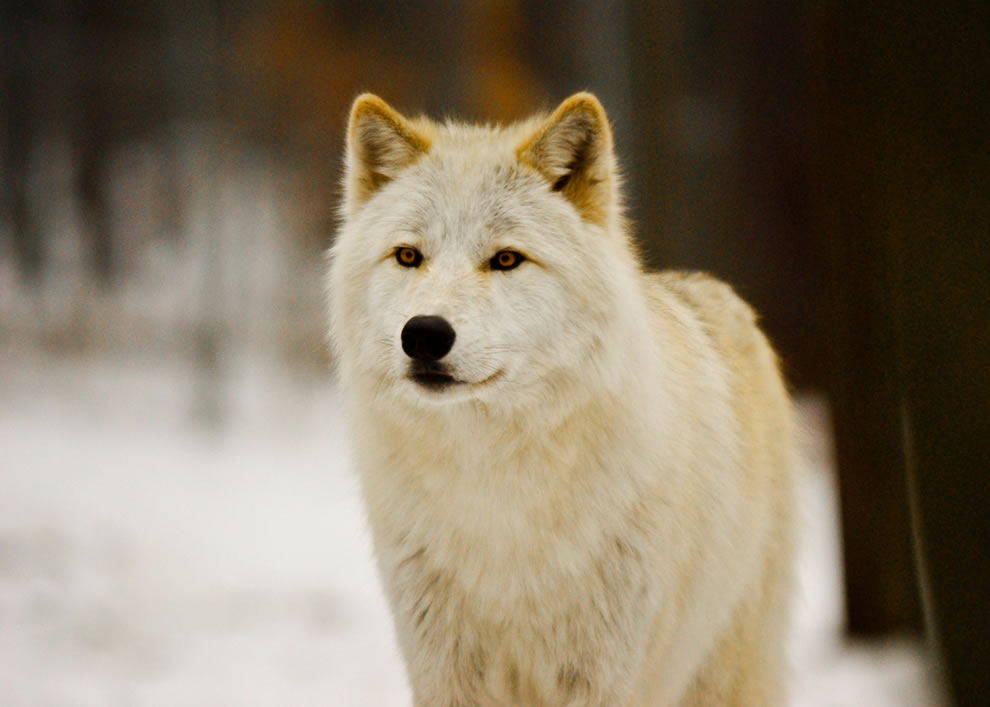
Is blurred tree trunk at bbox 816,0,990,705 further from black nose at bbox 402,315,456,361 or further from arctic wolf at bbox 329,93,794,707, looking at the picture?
black nose at bbox 402,315,456,361

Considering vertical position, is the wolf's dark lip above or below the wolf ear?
below

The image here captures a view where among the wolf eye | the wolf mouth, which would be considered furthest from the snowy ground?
the wolf eye

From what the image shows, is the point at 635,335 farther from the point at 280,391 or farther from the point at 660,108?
the point at 280,391

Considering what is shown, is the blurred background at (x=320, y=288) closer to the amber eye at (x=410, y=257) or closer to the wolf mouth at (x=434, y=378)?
the wolf mouth at (x=434, y=378)

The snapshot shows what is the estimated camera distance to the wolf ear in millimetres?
2895

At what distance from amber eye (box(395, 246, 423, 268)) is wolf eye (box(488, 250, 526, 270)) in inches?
9.4

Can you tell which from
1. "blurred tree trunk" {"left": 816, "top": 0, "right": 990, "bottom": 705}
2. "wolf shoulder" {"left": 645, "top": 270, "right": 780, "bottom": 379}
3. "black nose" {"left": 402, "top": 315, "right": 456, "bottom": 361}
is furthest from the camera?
"wolf shoulder" {"left": 645, "top": 270, "right": 780, "bottom": 379}

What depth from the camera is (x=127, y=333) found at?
35.6 feet

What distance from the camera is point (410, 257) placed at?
2.87 metres

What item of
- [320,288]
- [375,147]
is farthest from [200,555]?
[375,147]

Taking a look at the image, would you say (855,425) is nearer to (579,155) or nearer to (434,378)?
(579,155)

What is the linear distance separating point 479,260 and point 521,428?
1.78 ft

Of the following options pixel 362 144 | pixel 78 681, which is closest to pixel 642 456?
pixel 362 144

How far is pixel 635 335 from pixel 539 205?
0.53 m
